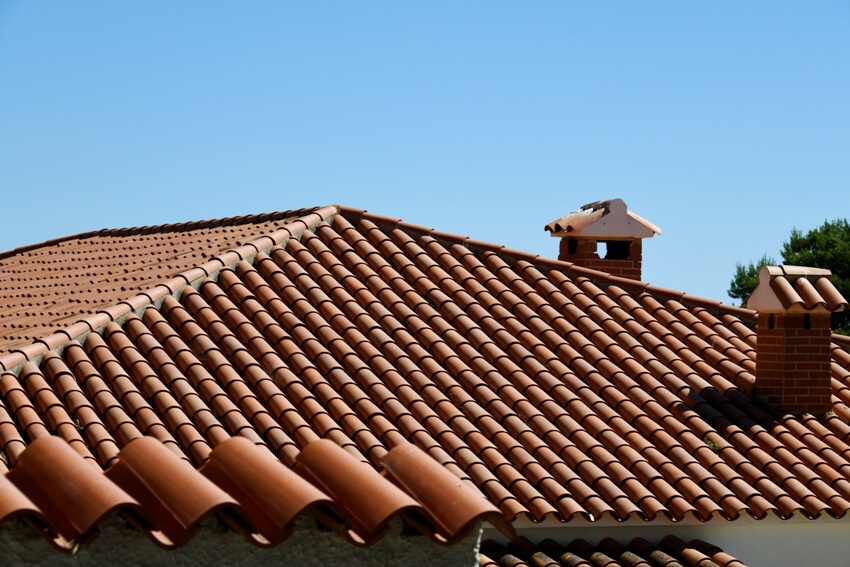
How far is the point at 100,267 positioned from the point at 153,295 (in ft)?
14.7

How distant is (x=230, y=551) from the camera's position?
14.2 feet

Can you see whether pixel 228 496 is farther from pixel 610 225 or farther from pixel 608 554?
pixel 610 225

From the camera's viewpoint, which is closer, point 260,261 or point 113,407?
point 113,407

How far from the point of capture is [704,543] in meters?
9.49

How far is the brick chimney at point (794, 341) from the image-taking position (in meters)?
11.3

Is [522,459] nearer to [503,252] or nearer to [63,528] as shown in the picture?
[503,252]

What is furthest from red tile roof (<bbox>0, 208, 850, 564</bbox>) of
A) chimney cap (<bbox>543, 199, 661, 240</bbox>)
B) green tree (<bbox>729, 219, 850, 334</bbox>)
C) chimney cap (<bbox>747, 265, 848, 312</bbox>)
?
green tree (<bbox>729, 219, 850, 334</bbox>)

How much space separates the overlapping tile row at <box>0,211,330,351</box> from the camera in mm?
11703

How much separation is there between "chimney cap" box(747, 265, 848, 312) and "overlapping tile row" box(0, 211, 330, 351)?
5.79m

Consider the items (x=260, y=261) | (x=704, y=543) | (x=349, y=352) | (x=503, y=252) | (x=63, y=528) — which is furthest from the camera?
(x=503, y=252)

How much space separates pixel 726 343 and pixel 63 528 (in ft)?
31.7

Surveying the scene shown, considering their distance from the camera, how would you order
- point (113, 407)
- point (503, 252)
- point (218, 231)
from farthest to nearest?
point (218, 231) < point (503, 252) < point (113, 407)

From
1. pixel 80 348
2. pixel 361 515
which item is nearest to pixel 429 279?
pixel 80 348

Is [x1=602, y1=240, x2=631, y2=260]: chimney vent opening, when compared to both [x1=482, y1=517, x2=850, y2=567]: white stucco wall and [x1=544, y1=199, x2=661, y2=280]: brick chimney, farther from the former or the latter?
[x1=482, y1=517, x2=850, y2=567]: white stucco wall
